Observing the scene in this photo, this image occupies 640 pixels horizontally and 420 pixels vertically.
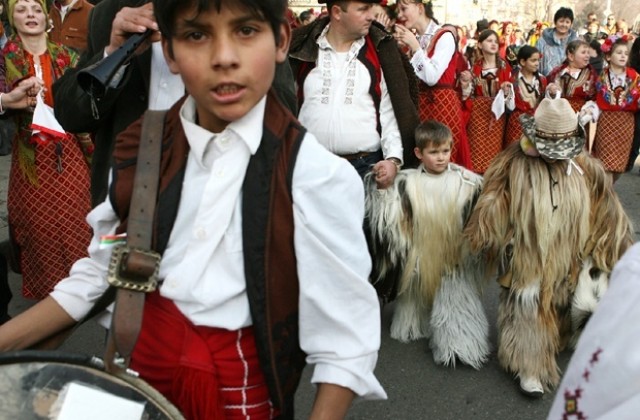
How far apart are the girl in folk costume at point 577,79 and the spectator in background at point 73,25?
465 centimetres

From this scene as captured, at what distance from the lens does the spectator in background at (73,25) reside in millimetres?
5066

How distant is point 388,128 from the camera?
11.4 ft

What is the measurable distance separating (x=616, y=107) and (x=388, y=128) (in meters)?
4.63

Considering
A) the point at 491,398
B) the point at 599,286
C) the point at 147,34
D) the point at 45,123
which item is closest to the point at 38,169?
the point at 45,123

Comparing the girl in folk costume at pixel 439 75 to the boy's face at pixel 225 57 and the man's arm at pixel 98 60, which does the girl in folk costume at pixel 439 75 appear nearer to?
the man's arm at pixel 98 60

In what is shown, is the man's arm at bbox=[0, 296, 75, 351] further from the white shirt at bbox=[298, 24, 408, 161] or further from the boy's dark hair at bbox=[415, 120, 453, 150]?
the boy's dark hair at bbox=[415, 120, 453, 150]

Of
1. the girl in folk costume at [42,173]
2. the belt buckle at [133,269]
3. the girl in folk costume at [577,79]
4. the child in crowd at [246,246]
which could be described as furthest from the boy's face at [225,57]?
the girl in folk costume at [577,79]

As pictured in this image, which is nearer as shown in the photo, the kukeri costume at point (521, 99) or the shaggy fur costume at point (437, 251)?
the shaggy fur costume at point (437, 251)

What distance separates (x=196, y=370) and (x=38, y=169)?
3.15 m

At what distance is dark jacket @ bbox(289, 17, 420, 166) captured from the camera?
11.2 feet

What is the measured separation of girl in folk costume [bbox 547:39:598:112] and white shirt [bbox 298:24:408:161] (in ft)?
14.3

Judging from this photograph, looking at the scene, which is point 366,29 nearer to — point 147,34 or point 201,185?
point 147,34

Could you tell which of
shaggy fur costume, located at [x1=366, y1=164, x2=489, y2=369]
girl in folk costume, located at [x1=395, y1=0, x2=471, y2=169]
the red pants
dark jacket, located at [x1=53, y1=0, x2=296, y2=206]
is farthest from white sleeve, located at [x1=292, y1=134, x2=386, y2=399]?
girl in folk costume, located at [x1=395, y1=0, x2=471, y2=169]

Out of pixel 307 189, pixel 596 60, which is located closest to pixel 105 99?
pixel 307 189
